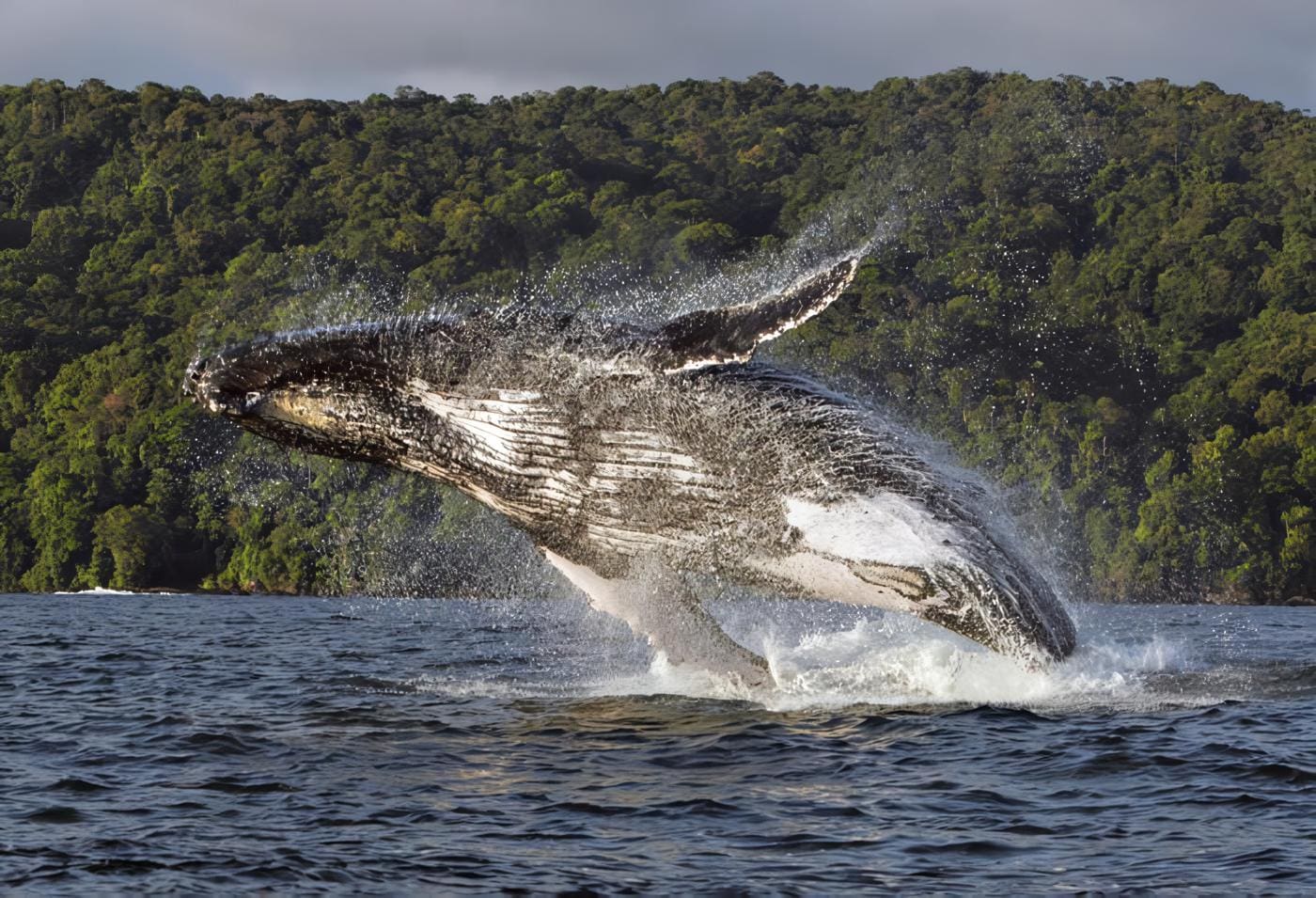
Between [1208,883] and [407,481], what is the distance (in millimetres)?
60674

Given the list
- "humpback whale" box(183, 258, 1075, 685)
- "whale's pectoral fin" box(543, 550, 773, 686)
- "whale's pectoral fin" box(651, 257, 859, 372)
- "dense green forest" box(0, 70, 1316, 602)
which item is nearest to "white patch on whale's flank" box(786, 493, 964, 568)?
"humpback whale" box(183, 258, 1075, 685)

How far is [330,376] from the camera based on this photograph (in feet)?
43.9

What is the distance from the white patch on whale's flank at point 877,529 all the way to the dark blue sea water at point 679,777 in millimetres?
1420

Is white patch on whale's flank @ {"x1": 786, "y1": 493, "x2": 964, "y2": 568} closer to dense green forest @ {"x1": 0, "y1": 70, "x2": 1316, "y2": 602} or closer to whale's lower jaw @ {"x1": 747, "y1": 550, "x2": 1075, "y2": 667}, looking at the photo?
whale's lower jaw @ {"x1": 747, "y1": 550, "x2": 1075, "y2": 667}

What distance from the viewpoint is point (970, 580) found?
507 inches

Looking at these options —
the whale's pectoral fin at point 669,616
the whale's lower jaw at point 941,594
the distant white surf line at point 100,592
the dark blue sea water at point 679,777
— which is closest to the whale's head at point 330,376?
the whale's pectoral fin at point 669,616

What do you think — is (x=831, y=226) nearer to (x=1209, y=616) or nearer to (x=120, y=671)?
(x=1209, y=616)

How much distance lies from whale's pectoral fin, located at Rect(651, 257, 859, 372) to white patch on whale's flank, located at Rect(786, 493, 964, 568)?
1599 millimetres

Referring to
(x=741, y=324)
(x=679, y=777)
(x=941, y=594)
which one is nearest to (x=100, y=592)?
(x=941, y=594)

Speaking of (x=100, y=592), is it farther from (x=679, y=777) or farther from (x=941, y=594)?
(x=679, y=777)

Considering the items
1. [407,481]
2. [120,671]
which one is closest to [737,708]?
[120,671]

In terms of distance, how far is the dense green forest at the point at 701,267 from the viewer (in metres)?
73.4

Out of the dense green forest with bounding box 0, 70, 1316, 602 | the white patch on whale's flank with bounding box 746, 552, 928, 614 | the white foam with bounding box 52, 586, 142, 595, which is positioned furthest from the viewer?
the dense green forest with bounding box 0, 70, 1316, 602

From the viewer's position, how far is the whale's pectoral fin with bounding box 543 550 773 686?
14.5 metres
